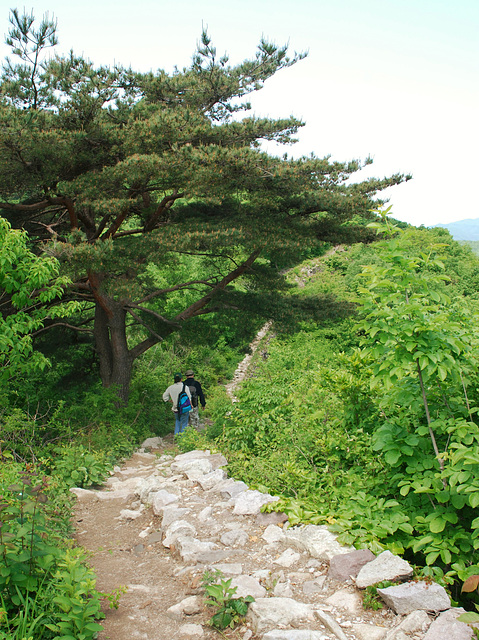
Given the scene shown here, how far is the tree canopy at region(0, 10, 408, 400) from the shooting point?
29.4 feet

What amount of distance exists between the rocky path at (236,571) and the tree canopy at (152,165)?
5.14m

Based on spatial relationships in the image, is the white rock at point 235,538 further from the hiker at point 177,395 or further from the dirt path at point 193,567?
the hiker at point 177,395

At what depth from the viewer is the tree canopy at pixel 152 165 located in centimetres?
895

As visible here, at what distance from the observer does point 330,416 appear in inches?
224

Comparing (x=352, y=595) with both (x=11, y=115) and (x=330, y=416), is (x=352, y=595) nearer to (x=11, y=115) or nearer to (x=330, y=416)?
(x=330, y=416)

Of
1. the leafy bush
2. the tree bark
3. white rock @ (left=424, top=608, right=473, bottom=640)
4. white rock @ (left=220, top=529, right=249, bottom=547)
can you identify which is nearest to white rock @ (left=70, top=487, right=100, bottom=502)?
white rock @ (left=220, top=529, right=249, bottom=547)

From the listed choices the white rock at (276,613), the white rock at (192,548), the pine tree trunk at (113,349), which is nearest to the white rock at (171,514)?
the white rock at (192,548)

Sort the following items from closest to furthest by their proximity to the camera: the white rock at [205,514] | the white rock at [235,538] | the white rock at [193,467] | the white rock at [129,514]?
the white rock at [235,538] < the white rock at [205,514] < the white rock at [129,514] < the white rock at [193,467]

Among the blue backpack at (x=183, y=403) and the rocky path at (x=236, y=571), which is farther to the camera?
the blue backpack at (x=183, y=403)

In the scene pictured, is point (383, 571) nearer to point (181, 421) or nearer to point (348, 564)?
point (348, 564)

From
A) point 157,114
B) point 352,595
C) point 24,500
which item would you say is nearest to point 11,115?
point 157,114

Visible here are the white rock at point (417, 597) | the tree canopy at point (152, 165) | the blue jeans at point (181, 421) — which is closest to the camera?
the white rock at point (417, 597)

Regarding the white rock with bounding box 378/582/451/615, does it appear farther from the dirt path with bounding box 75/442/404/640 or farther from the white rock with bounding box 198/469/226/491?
the white rock with bounding box 198/469/226/491

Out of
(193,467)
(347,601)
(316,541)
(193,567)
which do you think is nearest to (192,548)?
(193,567)
